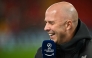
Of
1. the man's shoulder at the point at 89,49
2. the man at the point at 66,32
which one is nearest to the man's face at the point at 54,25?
the man at the point at 66,32

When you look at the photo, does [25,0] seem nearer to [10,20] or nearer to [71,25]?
[10,20]

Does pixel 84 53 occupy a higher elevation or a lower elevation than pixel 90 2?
lower

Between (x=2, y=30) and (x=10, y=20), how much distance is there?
0.32 ft

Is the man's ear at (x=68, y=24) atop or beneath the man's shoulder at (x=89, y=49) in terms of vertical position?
atop

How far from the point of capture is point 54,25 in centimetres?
69

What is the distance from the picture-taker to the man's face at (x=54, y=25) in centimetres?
68

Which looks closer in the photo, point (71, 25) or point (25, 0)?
point (71, 25)

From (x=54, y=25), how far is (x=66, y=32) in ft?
0.17

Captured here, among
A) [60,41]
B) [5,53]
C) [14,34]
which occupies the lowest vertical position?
[5,53]

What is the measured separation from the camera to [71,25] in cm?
71

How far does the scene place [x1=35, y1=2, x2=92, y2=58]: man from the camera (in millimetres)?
685

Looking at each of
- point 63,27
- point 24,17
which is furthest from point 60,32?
point 24,17

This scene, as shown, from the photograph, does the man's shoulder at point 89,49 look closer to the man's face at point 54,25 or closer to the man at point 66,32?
the man at point 66,32

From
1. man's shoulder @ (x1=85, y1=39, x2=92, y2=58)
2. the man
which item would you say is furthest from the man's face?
man's shoulder @ (x1=85, y1=39, x2=92, y2=58)
